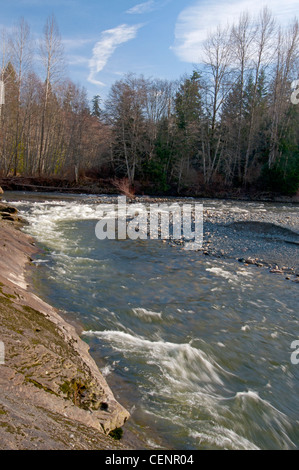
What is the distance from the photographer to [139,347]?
174 inches

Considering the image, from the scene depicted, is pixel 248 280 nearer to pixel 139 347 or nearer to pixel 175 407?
pixel 139 347

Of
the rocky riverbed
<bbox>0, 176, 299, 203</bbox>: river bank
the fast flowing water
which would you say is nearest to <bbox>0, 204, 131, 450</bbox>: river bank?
the fast flowing water

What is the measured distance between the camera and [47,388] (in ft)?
9.18

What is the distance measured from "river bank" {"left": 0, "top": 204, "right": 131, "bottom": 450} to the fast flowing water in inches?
14.3

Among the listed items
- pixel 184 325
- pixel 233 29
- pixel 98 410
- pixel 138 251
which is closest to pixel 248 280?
pixel 184 325

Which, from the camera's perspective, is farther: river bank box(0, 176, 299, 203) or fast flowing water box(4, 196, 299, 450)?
river bank box(0, 176, 299, 203)

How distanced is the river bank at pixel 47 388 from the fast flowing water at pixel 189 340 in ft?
1.19

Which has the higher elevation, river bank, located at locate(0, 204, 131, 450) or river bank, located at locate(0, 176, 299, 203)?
river bank, located at locate(0, 176, 299, 203)

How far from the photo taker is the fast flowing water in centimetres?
320

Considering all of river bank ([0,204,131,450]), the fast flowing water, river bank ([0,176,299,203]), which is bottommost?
the fast flowing water

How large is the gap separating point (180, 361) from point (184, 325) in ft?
3.41

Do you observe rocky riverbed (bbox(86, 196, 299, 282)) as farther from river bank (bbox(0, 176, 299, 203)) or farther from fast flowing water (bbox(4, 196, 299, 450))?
river bank (bbox(0, 176, 299, 203))

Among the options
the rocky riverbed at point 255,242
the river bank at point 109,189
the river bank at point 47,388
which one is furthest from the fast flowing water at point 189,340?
the river bank at point 109,189
